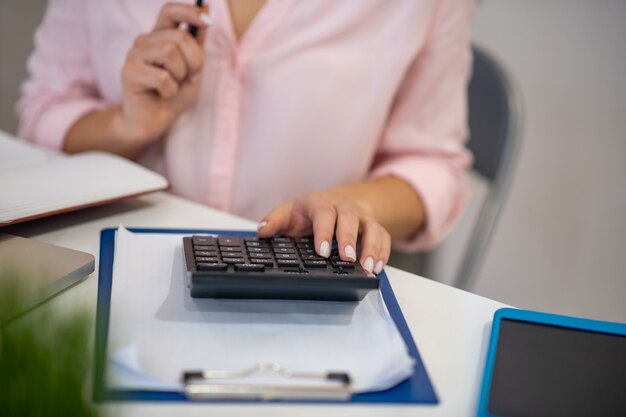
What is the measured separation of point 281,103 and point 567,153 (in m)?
0.64

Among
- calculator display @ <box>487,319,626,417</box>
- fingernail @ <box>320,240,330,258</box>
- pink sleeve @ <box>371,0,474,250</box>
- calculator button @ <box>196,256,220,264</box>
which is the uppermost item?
pink sleeve @ <box>371,0,474,250</box>

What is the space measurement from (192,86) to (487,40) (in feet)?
2.32

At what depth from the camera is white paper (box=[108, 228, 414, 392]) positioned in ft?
1.08

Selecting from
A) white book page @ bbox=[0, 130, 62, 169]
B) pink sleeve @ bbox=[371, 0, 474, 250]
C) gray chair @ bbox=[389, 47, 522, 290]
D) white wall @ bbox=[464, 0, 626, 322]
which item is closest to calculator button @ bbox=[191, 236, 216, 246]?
white book page @ bbox=[0, 130, 62, 169]

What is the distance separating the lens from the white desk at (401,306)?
312mm

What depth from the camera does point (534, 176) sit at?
1226 mm

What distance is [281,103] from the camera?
28.7 inches

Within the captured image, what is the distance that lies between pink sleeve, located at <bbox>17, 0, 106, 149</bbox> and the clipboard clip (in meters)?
0.51

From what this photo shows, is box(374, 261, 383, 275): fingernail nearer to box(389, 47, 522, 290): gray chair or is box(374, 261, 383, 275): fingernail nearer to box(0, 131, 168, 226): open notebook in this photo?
box(0, 131, 168, 226): open notebook

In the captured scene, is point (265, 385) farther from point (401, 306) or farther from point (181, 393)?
point (401, 306)

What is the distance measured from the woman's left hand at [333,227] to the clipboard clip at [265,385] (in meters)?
0.11

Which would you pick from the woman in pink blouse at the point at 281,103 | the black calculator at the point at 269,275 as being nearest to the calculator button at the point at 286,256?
the black calculator at the point at 269,275

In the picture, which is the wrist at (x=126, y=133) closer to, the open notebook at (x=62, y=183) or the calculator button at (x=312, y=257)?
the open notebook at (x=62, y=183)

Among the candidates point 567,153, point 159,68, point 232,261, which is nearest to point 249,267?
point 232,261
